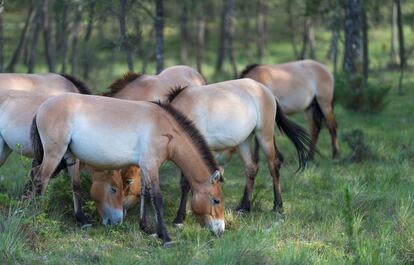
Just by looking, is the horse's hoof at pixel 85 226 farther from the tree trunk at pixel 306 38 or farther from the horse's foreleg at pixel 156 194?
the tree trunk at pixel 306 38

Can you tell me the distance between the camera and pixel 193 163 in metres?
7.64

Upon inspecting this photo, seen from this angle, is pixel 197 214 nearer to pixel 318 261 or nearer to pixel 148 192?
pixel 148 192

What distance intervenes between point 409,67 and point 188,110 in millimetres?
18220

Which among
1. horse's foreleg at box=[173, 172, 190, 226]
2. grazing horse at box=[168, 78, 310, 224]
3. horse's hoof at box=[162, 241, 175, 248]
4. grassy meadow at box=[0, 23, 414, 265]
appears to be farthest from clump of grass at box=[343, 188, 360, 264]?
grazing horse at box=[168, 78, 310, 224]

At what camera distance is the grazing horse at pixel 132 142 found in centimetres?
748

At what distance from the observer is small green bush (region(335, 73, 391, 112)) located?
52.0ft

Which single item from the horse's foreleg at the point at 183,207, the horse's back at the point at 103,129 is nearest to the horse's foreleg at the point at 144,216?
the horse's back at the point at 103,129

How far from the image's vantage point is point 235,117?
8820mm

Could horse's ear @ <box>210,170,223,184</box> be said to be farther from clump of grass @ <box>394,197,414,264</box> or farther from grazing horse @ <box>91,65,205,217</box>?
clump of grass @ <box>394,197,414,264</box>

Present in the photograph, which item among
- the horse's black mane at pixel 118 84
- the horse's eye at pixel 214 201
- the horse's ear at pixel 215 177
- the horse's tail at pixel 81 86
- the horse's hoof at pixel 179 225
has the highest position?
the horse's black mane at pixel 118 84

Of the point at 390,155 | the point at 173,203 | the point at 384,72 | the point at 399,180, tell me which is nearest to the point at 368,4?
the point at 384,72

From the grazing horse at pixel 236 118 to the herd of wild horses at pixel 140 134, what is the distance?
12 millimetres

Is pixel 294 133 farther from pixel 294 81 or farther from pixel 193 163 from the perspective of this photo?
pixel 294 81

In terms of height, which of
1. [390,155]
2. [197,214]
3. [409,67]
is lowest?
[409,67]
